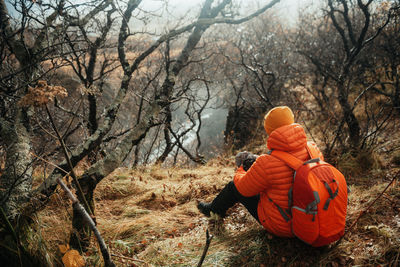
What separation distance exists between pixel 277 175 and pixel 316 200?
34 centimetres

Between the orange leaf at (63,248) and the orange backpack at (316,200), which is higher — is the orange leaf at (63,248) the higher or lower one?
the higher one

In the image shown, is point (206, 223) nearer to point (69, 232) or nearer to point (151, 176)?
point (69, 232)

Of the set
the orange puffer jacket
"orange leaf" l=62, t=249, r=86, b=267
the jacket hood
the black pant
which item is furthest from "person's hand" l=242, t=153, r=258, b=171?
"orange leaf" l=62, t=249, r=86, b=267

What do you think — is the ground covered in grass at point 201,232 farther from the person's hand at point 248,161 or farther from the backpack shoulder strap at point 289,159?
the backpack shoulder strap at point 289,159

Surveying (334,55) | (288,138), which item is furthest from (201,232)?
(334,55)

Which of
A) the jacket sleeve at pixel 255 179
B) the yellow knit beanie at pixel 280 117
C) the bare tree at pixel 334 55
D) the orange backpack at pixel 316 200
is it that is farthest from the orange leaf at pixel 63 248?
the bare tree at pixel 334 55

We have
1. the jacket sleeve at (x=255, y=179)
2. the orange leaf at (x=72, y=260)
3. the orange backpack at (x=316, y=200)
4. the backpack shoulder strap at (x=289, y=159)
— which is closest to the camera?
the orange leaf at (x=72, y=260)

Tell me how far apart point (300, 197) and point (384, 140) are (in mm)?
3670

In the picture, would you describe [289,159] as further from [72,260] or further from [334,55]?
[334,55]

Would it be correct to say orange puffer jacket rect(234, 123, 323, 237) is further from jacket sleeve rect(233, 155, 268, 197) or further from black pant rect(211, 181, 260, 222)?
black pant rect(211, 181, 260, 222)

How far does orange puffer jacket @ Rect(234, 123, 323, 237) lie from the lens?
1.85m

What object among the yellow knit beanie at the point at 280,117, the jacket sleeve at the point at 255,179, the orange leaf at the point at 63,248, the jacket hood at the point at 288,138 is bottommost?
the jacket sleeve at the point at 255,179

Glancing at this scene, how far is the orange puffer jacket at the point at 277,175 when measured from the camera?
1.85 metres

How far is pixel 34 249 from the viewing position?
1.63m
